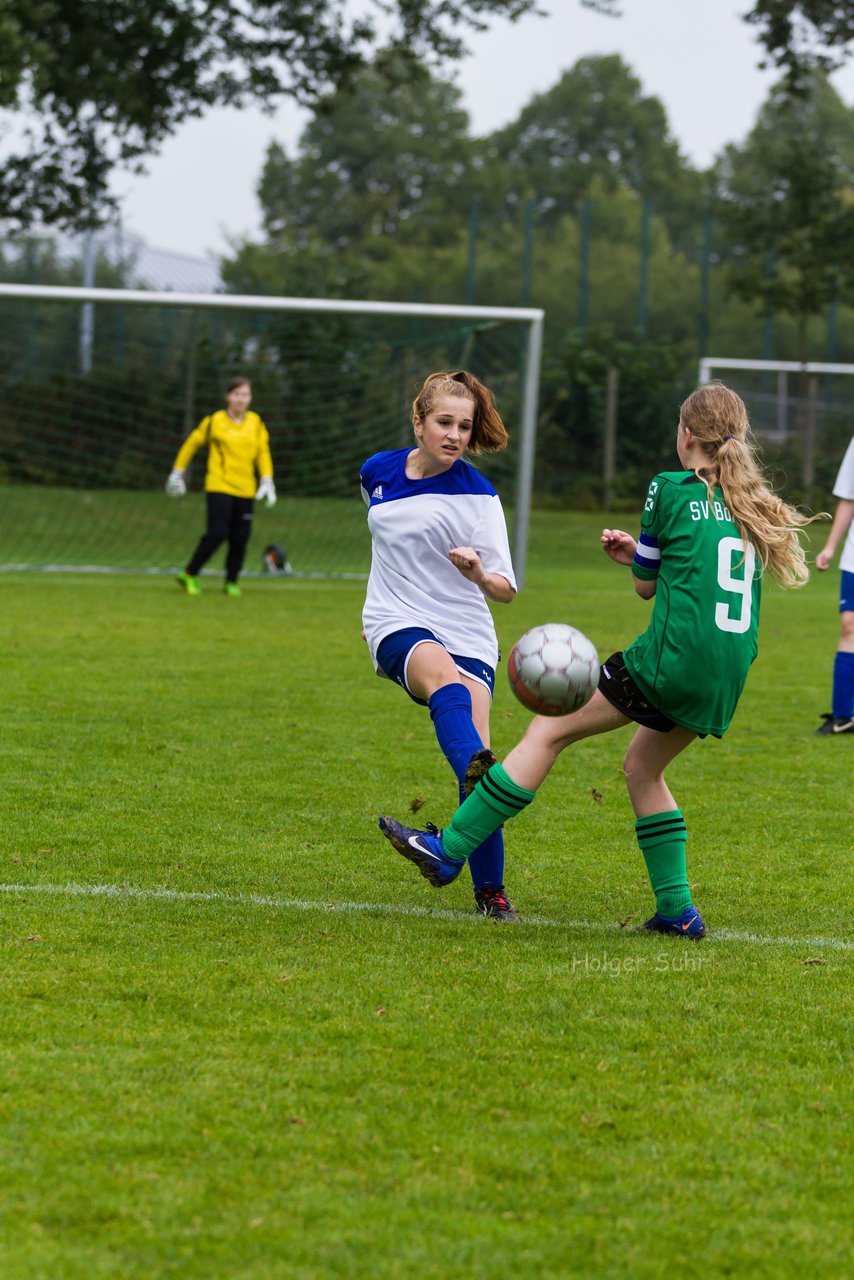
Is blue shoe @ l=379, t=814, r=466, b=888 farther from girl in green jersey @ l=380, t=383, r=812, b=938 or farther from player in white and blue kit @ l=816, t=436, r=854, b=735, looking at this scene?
player in white and blue kit @ l=816, t=436, r=854, b=735

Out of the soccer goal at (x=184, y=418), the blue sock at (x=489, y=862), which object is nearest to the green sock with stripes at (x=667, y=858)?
the blue sock at (x=489, y=862)

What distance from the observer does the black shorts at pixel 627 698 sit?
4547 mm

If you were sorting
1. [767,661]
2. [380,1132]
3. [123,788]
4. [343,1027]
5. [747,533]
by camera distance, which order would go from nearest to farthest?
[380,1132] → [343,1027] → [747,533] → [123,788] → [767,661]

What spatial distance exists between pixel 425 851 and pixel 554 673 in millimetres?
633

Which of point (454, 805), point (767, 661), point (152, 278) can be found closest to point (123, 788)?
point (454, 805)

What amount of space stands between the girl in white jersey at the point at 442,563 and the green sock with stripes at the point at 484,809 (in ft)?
1.22

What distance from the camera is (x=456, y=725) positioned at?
4.68 m

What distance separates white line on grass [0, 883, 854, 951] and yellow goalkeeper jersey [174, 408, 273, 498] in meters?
9.96

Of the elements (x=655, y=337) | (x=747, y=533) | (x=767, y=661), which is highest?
(x=655, y=337)

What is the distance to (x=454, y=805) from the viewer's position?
6.56 m

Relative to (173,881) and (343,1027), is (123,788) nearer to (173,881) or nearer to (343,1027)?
(173,881)

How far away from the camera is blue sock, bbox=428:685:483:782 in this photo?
4.63 m

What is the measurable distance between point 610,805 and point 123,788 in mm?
2086

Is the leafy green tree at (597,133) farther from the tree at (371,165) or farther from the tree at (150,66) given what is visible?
the tree at (150,66)
